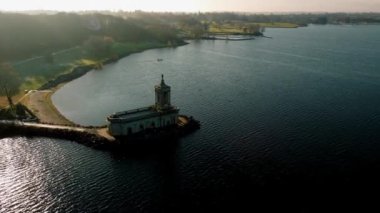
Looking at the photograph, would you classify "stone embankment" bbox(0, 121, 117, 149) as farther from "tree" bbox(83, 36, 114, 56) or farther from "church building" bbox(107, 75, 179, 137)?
"tree" bbox(83, 36, 114, 56)

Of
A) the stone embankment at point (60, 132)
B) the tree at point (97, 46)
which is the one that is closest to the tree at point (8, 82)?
the stone embankment at point (60, 132)

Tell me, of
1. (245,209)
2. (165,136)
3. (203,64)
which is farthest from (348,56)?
(245,209)

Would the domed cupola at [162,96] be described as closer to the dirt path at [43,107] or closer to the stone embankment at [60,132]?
the stone embankment at [60,132]

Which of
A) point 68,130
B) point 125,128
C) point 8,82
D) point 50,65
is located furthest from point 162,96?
point 50,65

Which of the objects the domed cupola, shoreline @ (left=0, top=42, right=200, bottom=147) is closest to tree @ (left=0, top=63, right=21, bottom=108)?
shoreline @ (left=0, top=42, right=200, bottom=147)

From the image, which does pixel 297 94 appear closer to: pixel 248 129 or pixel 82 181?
pixel 248 129
